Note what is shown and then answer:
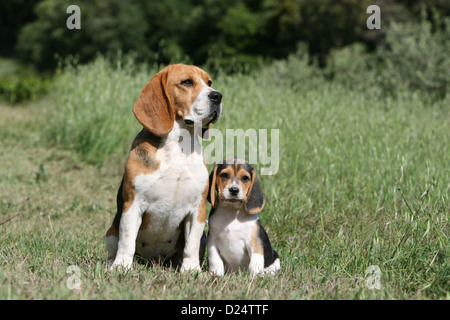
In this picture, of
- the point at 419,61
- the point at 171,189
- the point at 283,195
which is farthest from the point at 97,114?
the point at 419,61

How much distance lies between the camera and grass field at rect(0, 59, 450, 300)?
3.49m

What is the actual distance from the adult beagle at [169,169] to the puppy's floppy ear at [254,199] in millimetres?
423

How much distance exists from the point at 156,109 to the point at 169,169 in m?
0.48

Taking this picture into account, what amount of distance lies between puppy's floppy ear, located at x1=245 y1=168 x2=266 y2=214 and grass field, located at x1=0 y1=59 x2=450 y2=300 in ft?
1.74

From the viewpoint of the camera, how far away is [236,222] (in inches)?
160

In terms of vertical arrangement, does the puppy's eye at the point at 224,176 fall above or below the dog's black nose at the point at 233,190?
above

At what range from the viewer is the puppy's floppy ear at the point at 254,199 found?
405 cm

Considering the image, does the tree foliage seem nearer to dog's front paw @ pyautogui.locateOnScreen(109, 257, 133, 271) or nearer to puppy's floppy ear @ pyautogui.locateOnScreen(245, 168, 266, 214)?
puppy's floppy ear @ pyautogui.locateOnScreen(245, 168, 266, 214)

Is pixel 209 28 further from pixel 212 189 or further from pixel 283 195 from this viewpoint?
pixel 212 189

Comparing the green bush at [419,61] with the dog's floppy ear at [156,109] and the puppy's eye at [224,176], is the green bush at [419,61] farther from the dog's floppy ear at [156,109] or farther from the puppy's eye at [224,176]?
the dog's floppy ear at [156,109]

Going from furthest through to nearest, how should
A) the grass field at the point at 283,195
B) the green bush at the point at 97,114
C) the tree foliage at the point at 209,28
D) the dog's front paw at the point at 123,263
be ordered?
1. the tree foliage at the point at 209,28
2. the green bush at the point at 97,114
3. the dog's front paw at the point at 123,263
4. the grass field at the point at 283,195

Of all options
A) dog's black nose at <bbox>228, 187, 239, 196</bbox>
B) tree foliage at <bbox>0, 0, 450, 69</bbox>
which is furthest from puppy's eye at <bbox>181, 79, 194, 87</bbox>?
tree foliage at <bbox>0, 0, 450, 69</bbox>

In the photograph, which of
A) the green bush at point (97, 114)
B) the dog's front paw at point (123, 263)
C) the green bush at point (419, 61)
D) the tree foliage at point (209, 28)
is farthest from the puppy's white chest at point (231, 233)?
the tree foliage at point (209, 28)
